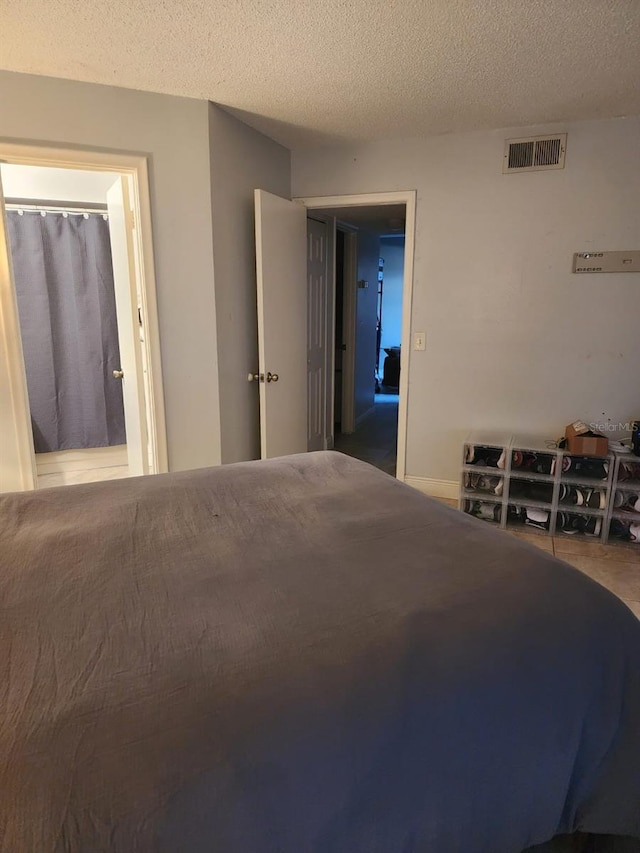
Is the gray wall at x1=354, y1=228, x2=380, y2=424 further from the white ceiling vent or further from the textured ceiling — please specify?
the textured ceiling

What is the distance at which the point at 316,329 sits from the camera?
4.39 metres

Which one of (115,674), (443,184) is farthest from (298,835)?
(443,184)

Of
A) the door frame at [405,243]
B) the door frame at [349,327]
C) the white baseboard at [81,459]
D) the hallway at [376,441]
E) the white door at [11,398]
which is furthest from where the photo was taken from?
the door frame at [349,327]

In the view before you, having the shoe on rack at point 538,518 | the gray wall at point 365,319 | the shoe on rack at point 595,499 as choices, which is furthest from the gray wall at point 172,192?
the gray wall at point 365,319

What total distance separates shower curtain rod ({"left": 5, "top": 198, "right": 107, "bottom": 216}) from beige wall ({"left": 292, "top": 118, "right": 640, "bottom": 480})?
5.12 ft

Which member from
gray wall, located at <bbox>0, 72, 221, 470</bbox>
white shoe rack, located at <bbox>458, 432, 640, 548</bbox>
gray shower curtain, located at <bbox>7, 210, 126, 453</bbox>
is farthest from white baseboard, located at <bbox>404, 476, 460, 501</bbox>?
gray shower curtain, located at <bbox>7, 210, 126, 453</bbox>

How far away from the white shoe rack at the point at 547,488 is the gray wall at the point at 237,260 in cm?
144

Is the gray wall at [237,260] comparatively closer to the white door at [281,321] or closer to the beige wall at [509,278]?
the white door at [281,321]

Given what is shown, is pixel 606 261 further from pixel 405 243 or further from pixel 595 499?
pixel 595 499

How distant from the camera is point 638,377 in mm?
3213

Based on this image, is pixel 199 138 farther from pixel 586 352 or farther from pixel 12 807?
pixel 12 807

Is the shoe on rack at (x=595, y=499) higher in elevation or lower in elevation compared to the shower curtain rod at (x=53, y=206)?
lower

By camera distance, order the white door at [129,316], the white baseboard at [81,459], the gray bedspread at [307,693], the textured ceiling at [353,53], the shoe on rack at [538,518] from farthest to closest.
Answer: the white baseboard at [81,459]
the shoe on rack at [538,518]
the white door at [129,316]
the textured ceiling at [353,53]
the gray bedspread at [307,693]

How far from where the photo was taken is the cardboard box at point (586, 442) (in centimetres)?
295
